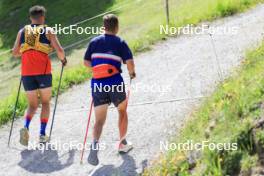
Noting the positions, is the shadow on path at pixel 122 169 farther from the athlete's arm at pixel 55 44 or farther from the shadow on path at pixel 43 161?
the athlete's arm at pixel 55 44

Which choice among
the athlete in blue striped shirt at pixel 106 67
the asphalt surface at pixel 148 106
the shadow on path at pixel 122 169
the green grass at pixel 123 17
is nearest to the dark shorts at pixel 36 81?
the asphalt surface at pixel 148 106

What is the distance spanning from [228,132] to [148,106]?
3865 millimetres

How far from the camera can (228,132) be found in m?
7.02

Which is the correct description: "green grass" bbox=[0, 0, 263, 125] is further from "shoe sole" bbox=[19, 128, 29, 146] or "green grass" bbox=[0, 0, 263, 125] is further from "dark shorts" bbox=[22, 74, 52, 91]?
"shoe sole" bbox=[19, 128, 29, 146]

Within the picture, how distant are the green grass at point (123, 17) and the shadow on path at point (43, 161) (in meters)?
3.99

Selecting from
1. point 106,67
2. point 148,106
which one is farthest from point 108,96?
point 148,106

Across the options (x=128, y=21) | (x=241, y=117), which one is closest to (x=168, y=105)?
(x=241, y=117)

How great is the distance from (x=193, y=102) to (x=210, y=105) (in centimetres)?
167

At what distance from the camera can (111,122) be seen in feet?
33.8

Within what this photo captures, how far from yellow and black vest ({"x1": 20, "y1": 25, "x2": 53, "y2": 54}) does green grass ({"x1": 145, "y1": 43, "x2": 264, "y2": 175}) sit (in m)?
2.59

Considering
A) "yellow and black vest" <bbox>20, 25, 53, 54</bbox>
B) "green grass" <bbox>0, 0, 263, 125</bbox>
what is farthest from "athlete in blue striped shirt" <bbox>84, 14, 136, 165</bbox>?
"green grass" <bbox>0, 0, 263, 125</bbox>

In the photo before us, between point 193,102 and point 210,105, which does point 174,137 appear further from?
point 193,102

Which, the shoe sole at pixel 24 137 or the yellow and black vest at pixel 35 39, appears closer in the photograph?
the yellow and black vest at pixel 35 39

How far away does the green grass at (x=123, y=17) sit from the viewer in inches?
643
